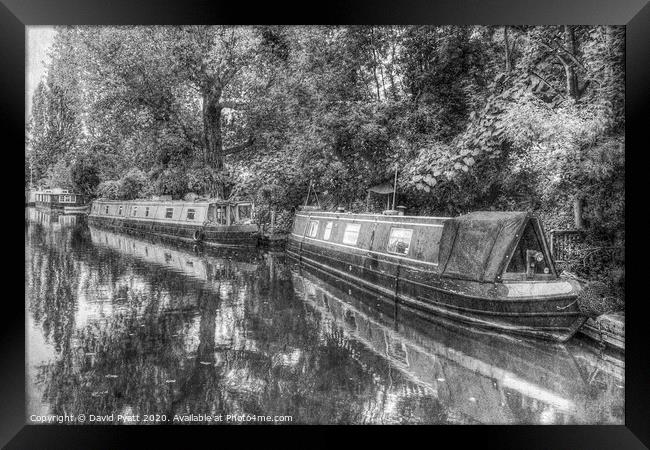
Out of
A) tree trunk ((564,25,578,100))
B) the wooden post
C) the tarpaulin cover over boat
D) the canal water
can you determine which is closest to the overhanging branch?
the canal water

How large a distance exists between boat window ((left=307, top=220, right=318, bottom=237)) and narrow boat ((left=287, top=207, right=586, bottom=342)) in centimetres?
112

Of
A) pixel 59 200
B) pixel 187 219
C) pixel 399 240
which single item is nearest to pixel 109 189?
pixel 59 200

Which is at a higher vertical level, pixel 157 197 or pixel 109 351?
pixel 157 197

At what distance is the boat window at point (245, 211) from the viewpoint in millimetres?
5789

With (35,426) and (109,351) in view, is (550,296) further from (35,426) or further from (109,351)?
(35,426)

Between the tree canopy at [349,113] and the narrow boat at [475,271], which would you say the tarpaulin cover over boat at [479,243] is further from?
the tree canopy at [349,113]

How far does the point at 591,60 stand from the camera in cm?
373

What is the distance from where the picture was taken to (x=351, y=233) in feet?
20.5

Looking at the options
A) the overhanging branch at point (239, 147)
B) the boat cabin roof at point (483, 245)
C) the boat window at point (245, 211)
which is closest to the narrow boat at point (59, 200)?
the overhanging branch at point (239, 147)

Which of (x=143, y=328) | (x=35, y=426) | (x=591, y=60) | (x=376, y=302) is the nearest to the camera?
(x=35, y=426)

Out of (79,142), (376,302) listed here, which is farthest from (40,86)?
(376,302)

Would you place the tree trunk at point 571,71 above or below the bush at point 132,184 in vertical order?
above
